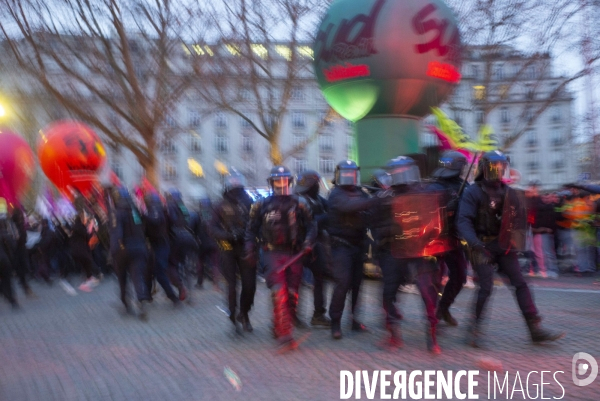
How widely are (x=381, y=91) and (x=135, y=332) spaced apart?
5.65 meters

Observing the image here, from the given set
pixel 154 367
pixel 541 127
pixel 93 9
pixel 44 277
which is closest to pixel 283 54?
pixel 93 9

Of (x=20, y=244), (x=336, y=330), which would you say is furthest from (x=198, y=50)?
(x=336, y=330)

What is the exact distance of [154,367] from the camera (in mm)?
6156

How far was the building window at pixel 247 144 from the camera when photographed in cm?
5938


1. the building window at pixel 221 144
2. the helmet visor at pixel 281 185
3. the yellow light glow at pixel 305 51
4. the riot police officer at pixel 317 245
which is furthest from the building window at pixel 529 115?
the building window at pixel 221 144

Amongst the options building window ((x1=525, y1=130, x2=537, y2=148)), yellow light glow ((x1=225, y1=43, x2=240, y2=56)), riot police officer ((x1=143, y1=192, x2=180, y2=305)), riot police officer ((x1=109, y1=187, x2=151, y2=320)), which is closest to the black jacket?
riot police officer ((x1=109, y1=187, x2=151, y2=320))

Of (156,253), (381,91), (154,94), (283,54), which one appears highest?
(283,54)

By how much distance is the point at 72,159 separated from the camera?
38.4 ft

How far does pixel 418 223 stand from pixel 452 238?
77 cm

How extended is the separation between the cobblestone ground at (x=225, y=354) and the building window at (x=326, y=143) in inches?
1970

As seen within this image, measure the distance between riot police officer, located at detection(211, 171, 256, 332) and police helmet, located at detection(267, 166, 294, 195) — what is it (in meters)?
0.70

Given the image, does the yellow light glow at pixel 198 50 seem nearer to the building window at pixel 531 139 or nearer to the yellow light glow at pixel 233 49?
the yellow light glow at pixel 233 49

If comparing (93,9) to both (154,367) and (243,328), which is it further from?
(154,367)

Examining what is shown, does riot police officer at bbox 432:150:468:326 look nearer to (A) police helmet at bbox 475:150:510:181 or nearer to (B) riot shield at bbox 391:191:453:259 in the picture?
(B) riot shield at bbox 391:191:453:259
